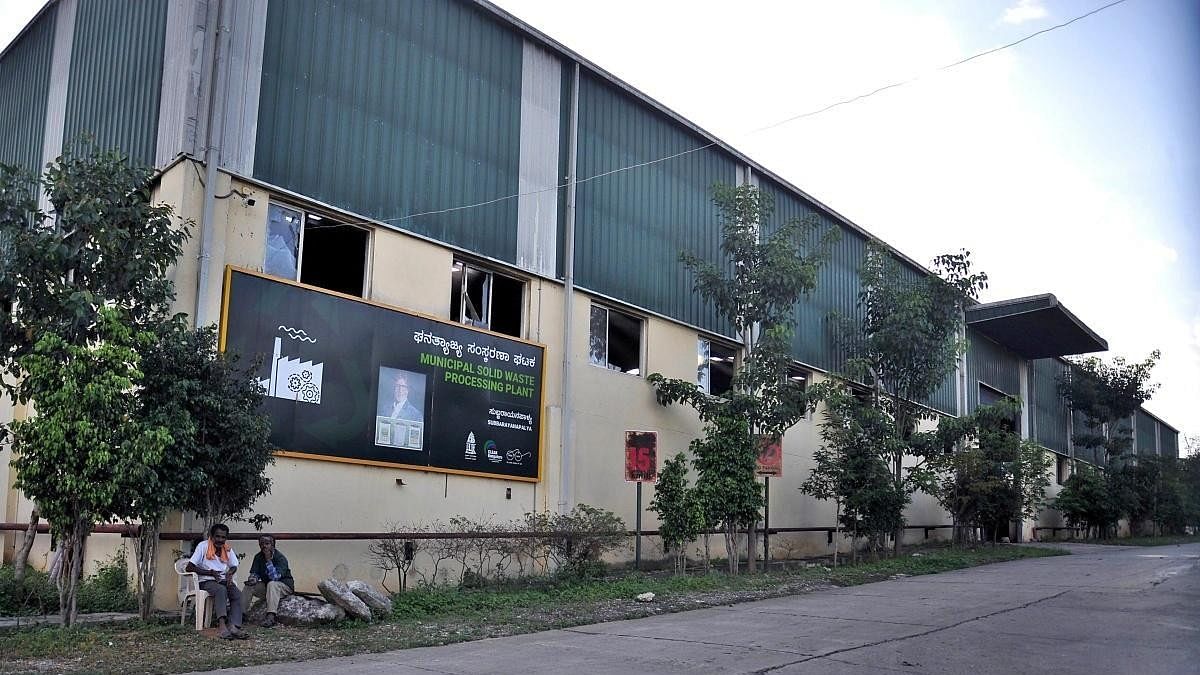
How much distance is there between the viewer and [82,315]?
10312 mm

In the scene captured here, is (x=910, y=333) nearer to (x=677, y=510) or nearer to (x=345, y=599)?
(x=677, y=510)

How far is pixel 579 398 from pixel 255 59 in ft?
27.6

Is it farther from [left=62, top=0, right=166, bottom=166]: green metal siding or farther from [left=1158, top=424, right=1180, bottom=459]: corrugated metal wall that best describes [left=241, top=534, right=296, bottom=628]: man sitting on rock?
[left=1158, top=424, right=1180, bottom=459]: corrugated metal wall

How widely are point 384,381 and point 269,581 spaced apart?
418 cm

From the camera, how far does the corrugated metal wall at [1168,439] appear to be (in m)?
63.6

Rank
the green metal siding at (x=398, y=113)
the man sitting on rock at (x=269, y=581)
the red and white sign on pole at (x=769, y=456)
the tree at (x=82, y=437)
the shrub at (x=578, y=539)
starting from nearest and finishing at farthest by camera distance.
→ the tree at (x=82, y=437) < the man sitting on rock at (x=269, y=581) < the green metal siding at (x=398, y=113) < the shrub at (x=578, y=539) < the red and white sign on pole at (x=769, y=456)

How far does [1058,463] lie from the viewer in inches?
1818

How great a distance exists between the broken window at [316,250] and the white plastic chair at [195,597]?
15.6 ft

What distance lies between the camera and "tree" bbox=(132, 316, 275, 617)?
10664mm

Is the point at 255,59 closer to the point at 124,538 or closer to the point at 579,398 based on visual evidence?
the point at 124,538

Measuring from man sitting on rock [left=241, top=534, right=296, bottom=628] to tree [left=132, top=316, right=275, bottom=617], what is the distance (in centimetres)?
62

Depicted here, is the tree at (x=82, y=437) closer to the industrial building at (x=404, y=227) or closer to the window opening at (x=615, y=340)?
the industrial building at (x=404, y=227)

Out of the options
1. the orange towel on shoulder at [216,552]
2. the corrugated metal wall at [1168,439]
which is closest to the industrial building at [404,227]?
the orange towel on shoulder at [216,552]

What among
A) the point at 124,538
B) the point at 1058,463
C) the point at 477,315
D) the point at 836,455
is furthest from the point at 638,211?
the point at 1058,463
